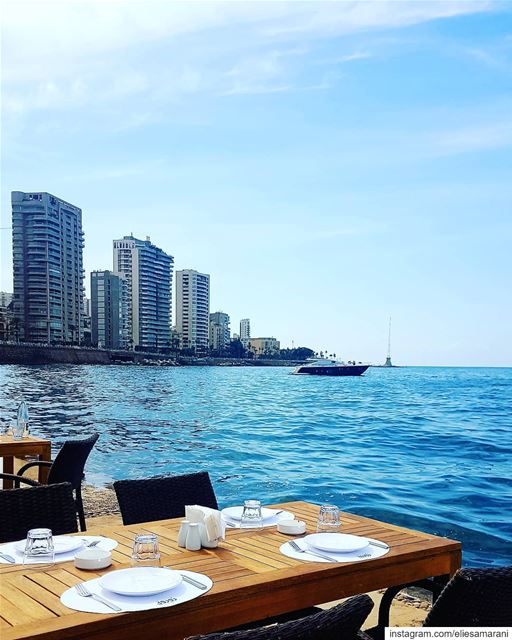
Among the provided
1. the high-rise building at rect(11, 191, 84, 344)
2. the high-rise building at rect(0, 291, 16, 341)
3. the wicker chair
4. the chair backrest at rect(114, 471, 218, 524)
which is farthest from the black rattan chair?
the high-rise building at rect(0, 291, 16, 341)

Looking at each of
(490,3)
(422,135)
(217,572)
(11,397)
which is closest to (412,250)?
(422,135)

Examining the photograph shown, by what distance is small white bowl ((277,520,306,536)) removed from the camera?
2.59 metres

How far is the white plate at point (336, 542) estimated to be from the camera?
237 cm

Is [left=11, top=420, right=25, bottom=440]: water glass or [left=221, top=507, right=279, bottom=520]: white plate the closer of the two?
[left=221, top=507, right=279, bottom=520]: white plate

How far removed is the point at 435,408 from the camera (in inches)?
1168

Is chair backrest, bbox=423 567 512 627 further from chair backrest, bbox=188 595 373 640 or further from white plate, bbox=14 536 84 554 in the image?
white plate, bbox=14 536 84 554

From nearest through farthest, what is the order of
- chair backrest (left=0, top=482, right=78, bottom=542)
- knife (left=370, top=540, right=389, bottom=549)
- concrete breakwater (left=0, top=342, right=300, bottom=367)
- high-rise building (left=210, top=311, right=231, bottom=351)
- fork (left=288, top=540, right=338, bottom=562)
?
fork (left=288, top=540, right=338, bottom=562)
knife (left=370, top=540, right=389, bottom=549)
chair backrest (left=0, top=482, right=78, bottom=542)
concrete breakwater (left=0, top=342, right=300, bottom=367)
high-rise building (left=210, top=311, right=231, bottom=351)

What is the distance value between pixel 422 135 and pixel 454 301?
22315 mm

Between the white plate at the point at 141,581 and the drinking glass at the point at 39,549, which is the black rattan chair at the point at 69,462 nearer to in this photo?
the drinking glass at the point at 39,549

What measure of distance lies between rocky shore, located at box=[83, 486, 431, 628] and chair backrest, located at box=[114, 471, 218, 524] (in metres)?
0.97

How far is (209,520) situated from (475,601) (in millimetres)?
987

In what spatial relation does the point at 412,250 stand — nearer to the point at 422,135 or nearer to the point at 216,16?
the point at 422,135

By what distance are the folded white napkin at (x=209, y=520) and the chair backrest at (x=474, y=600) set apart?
34.4 inches

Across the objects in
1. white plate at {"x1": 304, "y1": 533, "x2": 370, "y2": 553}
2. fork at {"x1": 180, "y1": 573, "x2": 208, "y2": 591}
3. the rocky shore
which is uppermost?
fork at {"x1": 180, "y1": 573, "x2": 208, "y2": 591}
